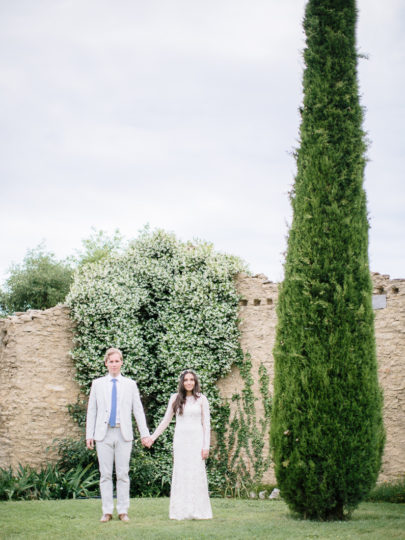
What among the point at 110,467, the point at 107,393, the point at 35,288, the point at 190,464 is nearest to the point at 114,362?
the point at 107,393

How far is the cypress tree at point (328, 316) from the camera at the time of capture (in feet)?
19.5

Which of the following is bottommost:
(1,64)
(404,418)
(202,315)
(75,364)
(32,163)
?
(404,418)

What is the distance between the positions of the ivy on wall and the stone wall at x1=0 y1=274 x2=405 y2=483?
0.28m

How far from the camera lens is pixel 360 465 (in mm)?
5914

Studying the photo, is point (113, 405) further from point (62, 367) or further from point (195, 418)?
point (62, 367)

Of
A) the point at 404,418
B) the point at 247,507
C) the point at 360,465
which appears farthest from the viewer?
the point at 404,418

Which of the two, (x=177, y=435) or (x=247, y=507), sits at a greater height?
(x=177, y=435)

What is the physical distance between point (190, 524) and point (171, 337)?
5.28 meters

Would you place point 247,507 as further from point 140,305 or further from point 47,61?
point 47,61

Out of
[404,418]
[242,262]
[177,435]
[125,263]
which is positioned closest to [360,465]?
[177,435]

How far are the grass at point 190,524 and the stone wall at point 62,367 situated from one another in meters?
2.28

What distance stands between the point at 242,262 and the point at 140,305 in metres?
2.37

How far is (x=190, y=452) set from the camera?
6887mm

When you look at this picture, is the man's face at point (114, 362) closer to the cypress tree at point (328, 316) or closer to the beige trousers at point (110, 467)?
the beige trousers at point (110, 467)
